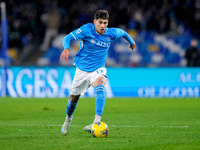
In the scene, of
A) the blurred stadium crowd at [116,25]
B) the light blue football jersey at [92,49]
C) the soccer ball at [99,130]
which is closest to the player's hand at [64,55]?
the light blue football jersey at [92,49]

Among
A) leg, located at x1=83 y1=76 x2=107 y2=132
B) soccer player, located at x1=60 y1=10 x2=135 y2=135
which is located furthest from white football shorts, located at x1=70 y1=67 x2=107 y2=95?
leg, located at x1=83 y1=76 x2=107 y2=132

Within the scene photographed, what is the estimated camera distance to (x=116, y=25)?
25547 millimetres

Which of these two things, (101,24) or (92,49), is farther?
(92,49)

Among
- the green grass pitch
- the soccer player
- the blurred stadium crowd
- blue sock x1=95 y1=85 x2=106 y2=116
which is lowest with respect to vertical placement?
the blurred stadium crowd

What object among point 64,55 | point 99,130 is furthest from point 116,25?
point 99,130

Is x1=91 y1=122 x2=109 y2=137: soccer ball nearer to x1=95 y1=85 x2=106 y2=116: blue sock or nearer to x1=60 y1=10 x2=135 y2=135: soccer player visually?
x1=95 y1=85 x2=106 y2=116: blue sock

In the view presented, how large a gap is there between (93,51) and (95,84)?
632 mm

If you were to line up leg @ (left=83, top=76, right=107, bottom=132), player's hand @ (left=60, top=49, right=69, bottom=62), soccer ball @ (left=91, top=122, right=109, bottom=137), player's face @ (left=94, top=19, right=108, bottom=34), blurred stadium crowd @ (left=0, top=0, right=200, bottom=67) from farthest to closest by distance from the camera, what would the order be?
blurred stadium crowd @ (left=0, top=0, right=200, bottom=67) < player's face @ (left=94, top=19, right=108, bottom=34) < leg @ (left=83, top=76, right=107, bottom=132) < soccer ball @ (left=91, top=122, right=109, bottom=137) < player's hand @ (left=60, top=49, right=69, bottom=62)

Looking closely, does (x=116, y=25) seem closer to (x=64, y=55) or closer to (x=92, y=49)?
(x=92, y=49)

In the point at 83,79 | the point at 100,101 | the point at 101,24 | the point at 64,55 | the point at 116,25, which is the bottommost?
the point at 116,25

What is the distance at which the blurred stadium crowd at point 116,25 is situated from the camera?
23.6 m

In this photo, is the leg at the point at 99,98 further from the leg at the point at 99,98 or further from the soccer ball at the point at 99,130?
the soccer ball at the point at 99,130

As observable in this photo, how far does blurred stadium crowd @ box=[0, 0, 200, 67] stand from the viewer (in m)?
23.6

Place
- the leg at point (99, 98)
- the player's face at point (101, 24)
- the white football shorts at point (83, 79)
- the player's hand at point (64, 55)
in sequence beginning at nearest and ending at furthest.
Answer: the player's hand at point (64, 55), the leg at point (99, 98), the player's face at point (101, 24), the white football shorts at point (83, 79)
